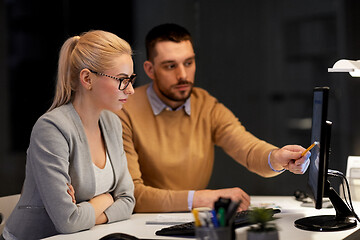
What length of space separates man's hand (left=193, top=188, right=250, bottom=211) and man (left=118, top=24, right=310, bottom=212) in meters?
0.35

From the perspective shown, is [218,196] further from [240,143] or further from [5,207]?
[5,207]

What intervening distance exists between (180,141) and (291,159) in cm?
71

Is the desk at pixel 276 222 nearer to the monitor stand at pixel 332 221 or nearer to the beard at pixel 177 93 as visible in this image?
the monitor stand at pixel 332 221

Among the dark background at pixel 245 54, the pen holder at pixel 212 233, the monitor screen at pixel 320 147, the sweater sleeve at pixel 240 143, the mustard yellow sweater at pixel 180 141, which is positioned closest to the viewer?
the pen holder at pixel 212 233

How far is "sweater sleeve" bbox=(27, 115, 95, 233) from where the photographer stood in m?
1.83

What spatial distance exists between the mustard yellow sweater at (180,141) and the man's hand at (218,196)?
338mm

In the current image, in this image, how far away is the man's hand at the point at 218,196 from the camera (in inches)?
84.7

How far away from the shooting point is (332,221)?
73.8 inches

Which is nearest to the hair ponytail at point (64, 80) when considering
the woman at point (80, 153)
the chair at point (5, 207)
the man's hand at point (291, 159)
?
the woman at point (80, 153)

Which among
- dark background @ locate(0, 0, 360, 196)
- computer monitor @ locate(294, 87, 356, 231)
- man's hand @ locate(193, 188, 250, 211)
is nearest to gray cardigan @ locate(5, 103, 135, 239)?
man's hand @ locate(193, 188, 250, 211)

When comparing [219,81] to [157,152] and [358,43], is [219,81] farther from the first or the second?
[157,152]

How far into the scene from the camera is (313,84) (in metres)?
3.77

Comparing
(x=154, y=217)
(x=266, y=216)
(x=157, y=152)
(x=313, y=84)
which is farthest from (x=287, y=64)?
(x=266, y=216)

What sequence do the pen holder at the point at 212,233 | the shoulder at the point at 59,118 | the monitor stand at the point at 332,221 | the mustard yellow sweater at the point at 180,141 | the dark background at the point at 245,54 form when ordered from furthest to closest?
the dark background at the point at 245,54
the mustard yellow sweater at the point at 180,141
the shoulder at the point at 59,118
the monitor stand at the point at 332,221
the pen holder at the point at 212,233
